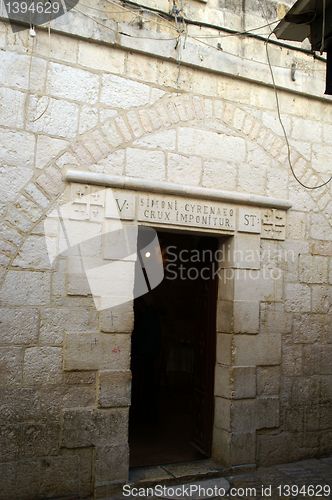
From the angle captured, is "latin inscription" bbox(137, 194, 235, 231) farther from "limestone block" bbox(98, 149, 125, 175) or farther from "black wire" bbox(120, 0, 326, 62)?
"black wire" bbox(120, 0, 326, 62)

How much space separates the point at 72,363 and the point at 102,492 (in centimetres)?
100

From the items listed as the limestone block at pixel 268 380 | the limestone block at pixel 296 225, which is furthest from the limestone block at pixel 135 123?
the limestone block at pixel 268 380

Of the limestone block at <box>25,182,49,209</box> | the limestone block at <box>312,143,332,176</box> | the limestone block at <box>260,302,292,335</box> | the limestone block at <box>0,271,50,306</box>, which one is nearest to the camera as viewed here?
the limestone block at <box>0,271,50,306</box>

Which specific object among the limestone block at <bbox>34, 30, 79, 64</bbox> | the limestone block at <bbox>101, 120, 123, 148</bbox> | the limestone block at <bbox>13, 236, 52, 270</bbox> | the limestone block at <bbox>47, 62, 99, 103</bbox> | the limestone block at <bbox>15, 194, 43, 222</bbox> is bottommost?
the limestone block at <bbox>13, 236, 52, 270</bbox>

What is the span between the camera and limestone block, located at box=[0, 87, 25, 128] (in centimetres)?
346

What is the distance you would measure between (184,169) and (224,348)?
1.64 m

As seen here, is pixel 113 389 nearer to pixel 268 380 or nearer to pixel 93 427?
pixel 93 427

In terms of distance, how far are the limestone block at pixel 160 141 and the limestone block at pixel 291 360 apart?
6.98 feet

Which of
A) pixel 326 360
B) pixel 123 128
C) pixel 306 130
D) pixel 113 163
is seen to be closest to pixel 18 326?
pixel 113 163

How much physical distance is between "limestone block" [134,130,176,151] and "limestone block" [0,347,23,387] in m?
1.91

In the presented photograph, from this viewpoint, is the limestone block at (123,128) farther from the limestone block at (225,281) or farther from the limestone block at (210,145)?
the limestone block at (225,281)

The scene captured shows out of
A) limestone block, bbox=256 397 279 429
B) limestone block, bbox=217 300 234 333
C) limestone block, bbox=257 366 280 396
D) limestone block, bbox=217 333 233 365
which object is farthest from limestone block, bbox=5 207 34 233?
limestone block, bbox=256 397 279 429

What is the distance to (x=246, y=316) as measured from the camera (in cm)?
417

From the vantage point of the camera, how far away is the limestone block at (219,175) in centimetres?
412
